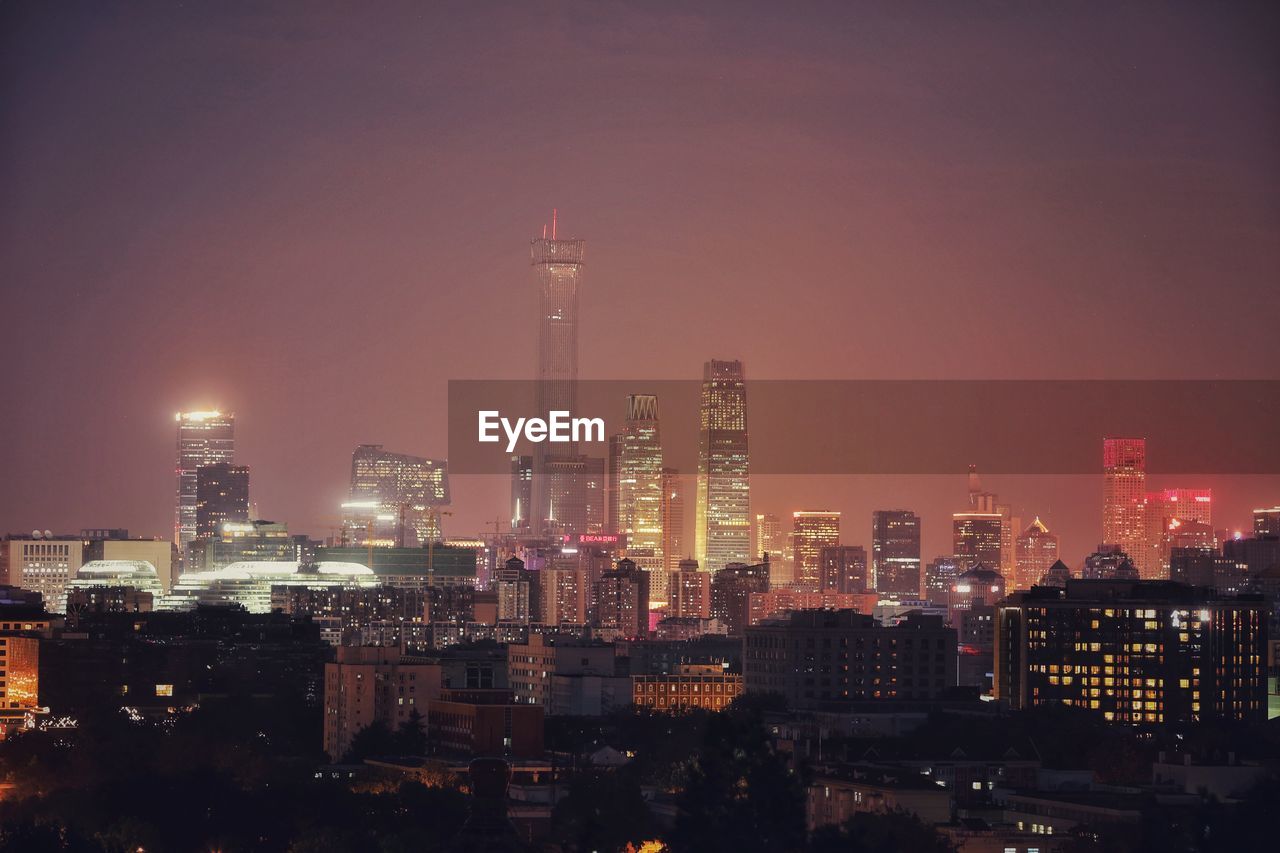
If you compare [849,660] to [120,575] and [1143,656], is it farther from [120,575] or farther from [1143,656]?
[120,575]

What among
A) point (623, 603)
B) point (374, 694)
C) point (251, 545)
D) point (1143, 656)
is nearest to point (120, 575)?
point (251, 545)

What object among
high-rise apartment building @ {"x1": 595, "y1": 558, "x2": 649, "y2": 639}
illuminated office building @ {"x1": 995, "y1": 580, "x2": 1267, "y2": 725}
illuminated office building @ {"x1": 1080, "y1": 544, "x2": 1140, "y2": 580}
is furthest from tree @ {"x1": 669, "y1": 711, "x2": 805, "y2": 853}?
high-rise apartment building @ {"x1": 595, "y1": 558, "x2": 649, "y2": 639}

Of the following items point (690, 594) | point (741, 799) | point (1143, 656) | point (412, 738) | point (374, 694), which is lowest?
point (412, 738)

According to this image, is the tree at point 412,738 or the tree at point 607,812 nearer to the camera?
the tree at point 607,812

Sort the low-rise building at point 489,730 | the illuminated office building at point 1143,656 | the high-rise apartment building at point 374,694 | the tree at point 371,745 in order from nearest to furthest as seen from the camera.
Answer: the low-rise building at point 489,730
the tree at point 371,745
the high-rise apartment building at point 374,694
the illuminated office building at point 1143,656

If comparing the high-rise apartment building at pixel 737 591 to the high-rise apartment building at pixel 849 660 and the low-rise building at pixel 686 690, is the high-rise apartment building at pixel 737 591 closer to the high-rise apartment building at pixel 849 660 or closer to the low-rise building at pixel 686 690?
the high-rise apartment building at pixel 849 660

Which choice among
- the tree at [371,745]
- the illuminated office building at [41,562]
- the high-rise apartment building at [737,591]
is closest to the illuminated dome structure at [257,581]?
the illuminated office building at [41,562]
